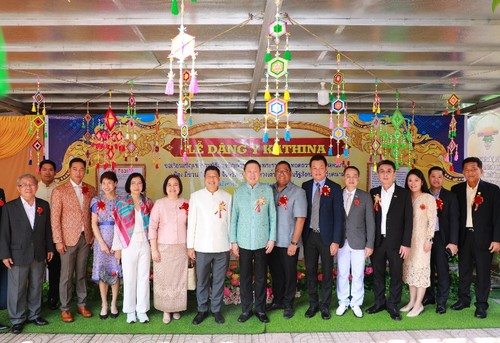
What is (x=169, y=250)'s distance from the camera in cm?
381

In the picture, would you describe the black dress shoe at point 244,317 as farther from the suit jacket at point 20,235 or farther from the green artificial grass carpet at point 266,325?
the suit jacket at point 20,235

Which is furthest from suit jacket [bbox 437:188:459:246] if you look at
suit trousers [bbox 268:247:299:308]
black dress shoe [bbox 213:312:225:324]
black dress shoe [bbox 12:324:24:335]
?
black dress shoe [bbox 12:324:24:335]

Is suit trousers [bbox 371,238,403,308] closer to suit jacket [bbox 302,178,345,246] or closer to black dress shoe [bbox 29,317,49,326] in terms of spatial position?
suit jacket [bbox 302,178,345,246]

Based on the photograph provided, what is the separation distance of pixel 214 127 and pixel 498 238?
3.71 metres

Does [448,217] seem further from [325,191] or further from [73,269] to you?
[73,269]

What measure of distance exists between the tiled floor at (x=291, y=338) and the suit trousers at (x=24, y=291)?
200mm

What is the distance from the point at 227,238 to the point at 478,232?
92.2 inches

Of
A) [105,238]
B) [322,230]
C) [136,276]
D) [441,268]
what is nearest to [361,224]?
[322,230]

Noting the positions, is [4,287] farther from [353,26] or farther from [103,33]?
[353,26]

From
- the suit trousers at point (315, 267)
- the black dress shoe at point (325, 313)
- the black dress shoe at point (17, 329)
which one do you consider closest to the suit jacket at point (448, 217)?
the suit trousers at point (315, 267)

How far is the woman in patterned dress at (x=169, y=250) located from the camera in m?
3.79

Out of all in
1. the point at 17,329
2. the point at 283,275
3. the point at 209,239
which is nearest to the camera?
the point at 17,329

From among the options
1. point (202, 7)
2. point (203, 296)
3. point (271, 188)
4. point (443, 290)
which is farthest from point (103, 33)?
point (443, 290)

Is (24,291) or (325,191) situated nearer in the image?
(24,291)
